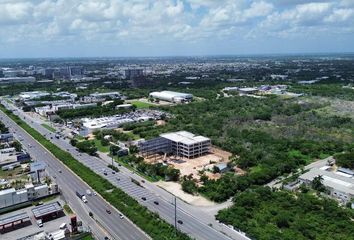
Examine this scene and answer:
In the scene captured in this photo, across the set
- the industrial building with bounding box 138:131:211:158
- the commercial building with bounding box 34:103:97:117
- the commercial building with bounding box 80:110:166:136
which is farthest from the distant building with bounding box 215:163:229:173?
the commercial building with bounding box 34:103:97:117

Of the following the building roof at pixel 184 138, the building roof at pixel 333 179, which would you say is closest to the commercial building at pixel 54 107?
the building roof at pixel 184 138

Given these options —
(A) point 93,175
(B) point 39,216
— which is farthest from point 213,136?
(B) point 39,216

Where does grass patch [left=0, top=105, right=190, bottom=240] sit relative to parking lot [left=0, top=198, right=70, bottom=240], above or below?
above

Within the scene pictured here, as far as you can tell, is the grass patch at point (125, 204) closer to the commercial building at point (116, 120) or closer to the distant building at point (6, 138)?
the distant building at point (6, 138)

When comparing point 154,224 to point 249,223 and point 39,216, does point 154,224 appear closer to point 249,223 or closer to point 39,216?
point 249,223

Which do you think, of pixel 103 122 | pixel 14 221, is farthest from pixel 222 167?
pixel 103 122

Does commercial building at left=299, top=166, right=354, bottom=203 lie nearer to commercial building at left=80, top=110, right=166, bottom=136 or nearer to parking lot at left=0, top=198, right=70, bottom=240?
parking lot at left=0, top=198, right=70, bottom=240
